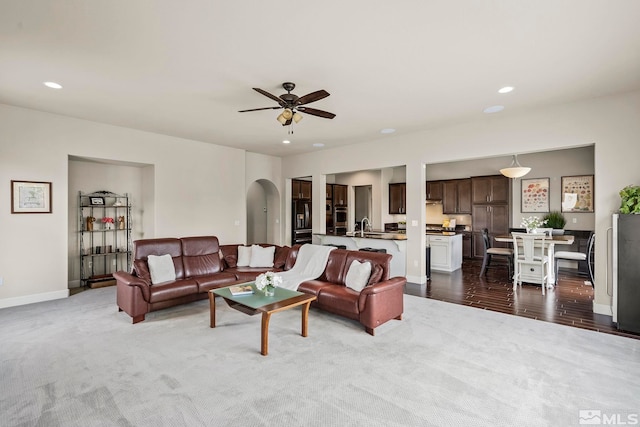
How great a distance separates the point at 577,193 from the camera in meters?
7.21

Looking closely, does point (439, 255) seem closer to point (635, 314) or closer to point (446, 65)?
point (635, 314)

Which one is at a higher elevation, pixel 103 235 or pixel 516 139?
pixel 516 139

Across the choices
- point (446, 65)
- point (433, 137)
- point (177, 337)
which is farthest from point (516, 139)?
point (177, 337)

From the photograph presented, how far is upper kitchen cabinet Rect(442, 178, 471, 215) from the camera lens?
8.81 meters

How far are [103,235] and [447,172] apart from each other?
857 cm

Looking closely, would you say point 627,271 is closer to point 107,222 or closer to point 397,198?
point 397,198

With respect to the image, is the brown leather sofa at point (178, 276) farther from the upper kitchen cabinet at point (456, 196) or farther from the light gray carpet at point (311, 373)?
the upper kitchen cabinet at point (456, 196)

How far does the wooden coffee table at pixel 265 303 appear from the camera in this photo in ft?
10.1

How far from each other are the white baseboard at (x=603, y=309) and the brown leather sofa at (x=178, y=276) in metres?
4.48

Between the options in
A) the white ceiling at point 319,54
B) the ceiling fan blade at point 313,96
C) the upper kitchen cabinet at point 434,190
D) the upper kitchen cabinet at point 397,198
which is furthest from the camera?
the upper kitchen cabinet at point 397,198

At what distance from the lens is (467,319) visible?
13.2ft

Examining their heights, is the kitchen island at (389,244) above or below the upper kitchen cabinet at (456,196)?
below

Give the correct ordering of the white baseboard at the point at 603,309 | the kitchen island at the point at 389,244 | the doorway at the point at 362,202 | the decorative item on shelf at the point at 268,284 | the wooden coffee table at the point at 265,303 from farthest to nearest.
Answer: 1. the doorway at the point at 362,202
2. the kitchen island at the point at 389,244
3. the white baseboard at the point at 603,309
4. the decorative item on shelf at the point at 268,284
5. the wooden coffee table at the point at 265,303

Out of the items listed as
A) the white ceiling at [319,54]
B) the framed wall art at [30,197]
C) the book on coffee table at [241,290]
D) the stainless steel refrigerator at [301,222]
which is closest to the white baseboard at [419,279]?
the white ceiling at [319,54]
